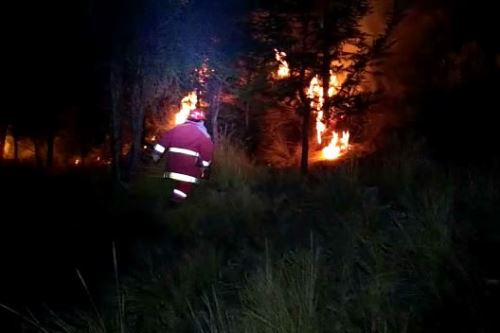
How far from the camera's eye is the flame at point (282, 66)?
34.1 feet

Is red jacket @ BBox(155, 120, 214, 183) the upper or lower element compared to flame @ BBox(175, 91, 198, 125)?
lower

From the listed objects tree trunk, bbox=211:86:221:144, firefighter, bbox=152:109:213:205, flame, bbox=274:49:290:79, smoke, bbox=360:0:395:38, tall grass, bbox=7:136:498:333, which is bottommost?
tall grass, bbox=7:136:498:333

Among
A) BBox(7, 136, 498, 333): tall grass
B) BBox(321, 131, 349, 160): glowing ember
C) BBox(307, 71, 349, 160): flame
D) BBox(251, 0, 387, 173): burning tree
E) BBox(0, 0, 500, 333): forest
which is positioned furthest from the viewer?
BBox(321, 131, 349, 160): glowing ember

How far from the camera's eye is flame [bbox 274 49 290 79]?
10.4 metres

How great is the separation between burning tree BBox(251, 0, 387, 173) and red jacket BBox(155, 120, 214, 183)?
2644 mm

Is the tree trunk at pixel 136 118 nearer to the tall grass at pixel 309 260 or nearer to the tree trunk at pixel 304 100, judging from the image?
the tall grass at pixel 309 260

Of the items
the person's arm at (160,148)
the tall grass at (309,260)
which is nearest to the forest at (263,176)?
the tall grass at (309,260)

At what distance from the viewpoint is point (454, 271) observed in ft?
13.3

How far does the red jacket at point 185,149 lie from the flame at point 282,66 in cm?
282

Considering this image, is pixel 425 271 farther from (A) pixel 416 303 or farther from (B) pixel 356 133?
(B) pixel 356 133

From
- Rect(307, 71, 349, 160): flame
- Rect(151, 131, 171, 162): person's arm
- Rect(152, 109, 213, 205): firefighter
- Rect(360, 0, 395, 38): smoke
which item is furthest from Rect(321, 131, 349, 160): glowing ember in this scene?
Rect(151, 131, 171, 162): person's arm

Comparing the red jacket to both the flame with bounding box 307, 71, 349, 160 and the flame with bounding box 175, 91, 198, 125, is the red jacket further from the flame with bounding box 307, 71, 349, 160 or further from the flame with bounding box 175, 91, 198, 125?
the flame with bounding box 175, 91, 198, 125

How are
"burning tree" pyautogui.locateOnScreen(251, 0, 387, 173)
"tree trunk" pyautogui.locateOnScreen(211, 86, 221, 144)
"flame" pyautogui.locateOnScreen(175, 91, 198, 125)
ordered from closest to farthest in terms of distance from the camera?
"burning tree" pyautogui.locateOnScreen(251, 0, 387, 173) → "tree trunk" pyautogui.locateOnScreen(211, 86, 221, 144) → "flame" pyautogui.locateOnScreen(175, 91, 198, 125)

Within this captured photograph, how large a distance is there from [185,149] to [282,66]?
10.6 ft
